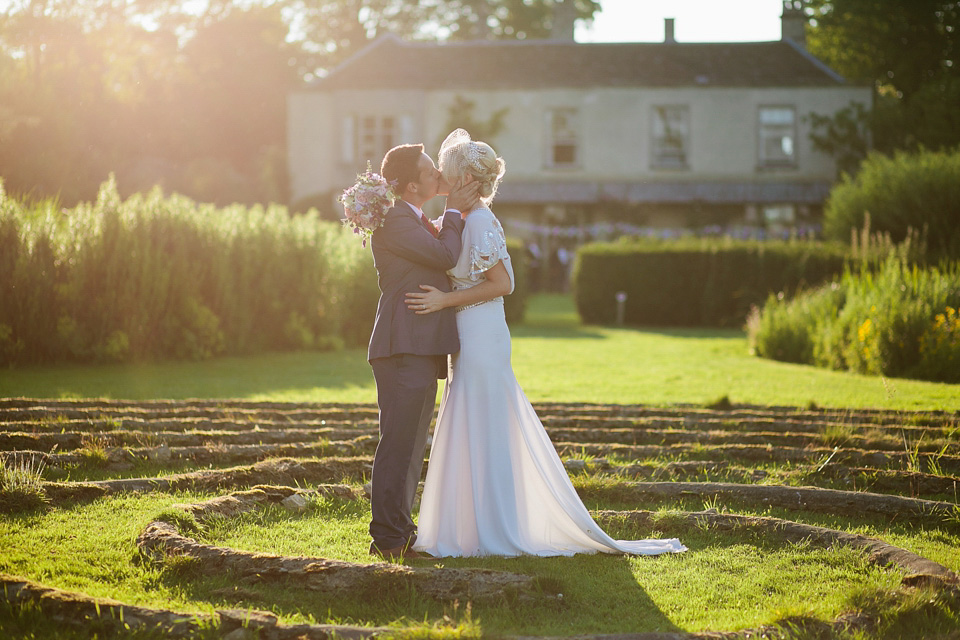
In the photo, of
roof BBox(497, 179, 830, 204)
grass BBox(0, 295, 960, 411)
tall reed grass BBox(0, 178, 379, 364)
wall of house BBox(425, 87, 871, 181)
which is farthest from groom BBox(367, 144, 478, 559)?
wall of house BBox(425, 87, 871, 181)

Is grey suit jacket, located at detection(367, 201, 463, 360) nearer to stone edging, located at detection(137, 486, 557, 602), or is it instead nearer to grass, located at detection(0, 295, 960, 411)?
stone edging, located at detection(137, 486, 557, 602)

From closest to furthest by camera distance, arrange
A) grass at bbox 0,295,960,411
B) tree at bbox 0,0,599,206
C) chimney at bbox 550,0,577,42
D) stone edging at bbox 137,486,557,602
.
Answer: stone edging at bbox 137,486,557,602 → grass at bbox 0,295,960,411 → tree at bbox 0,0,599,206 → chimney at bbox 550,0,577,42

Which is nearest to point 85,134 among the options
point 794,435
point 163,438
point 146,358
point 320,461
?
point 146,358

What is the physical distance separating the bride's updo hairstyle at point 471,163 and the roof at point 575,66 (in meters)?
28.9

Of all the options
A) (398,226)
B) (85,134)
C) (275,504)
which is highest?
(85,134)

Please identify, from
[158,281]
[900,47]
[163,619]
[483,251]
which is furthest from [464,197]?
[900,47]

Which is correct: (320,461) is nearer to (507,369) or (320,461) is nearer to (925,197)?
(507,369)

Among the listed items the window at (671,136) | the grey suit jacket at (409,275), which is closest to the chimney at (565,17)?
the window at (671,136)

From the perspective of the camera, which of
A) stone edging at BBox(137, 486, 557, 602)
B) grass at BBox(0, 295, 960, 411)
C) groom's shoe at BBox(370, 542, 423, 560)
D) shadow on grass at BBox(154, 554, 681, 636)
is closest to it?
shadow on grass at BBox(154, 554, 681, 636)

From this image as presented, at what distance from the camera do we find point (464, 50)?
35.5 meters

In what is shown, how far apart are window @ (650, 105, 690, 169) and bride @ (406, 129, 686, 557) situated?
29.6 metres

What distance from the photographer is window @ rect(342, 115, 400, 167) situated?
33188 mm

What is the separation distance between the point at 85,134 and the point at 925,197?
1624 cm

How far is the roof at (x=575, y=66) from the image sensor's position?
3322 cm
